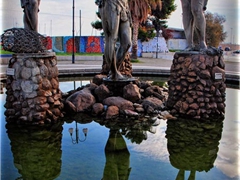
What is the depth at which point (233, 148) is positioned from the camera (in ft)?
13.8

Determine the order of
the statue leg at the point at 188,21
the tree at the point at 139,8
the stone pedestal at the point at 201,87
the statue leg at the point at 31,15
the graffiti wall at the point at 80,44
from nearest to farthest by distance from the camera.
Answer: the stone pedestal at the point at 201,87, the statue leg at the point at 31,15, the statue leg at the point at 188,21, the tree at the point at 139,8, the graffiti wall at the point at 80,44

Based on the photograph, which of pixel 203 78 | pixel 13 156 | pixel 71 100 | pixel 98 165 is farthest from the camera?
pixel 71 100

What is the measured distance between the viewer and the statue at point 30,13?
5.73 m

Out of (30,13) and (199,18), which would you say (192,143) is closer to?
(199,18)

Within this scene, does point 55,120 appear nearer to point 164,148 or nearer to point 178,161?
point 164,148

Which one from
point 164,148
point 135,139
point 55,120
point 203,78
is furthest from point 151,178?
point 203,78

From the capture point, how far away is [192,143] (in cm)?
435

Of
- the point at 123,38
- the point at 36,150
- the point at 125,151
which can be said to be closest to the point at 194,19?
the point at 123,38

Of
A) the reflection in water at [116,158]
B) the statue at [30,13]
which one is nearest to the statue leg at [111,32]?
the statue at [30,13]

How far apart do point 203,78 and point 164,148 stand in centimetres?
199

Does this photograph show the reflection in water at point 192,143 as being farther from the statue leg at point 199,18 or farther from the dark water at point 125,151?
the statue leg at point 199,18

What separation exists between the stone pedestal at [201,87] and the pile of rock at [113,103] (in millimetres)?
539

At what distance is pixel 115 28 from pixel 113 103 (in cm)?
143

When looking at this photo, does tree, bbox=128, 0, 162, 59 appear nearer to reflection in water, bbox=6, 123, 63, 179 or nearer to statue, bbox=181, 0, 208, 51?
statue, bbox=181, 0, 208, 51
